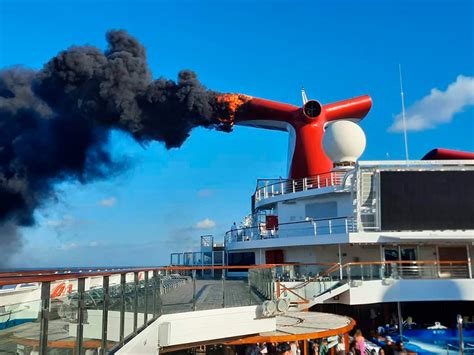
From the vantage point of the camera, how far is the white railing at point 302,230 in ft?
60.6

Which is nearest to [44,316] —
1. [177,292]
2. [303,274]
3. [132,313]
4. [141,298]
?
[132,313]

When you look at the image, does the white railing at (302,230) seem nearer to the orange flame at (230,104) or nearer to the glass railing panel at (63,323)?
the orange flame at (230,104)

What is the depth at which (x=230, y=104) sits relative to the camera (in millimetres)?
27094

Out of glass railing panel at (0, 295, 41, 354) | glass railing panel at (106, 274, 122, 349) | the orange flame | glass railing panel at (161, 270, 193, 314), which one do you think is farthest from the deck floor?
the orange flame

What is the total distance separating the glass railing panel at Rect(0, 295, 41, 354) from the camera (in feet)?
11.6

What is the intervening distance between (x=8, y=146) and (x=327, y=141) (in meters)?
15.3

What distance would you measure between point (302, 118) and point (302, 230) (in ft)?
25.8

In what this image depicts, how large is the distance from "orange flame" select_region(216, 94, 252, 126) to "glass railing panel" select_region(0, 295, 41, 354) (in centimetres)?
2376

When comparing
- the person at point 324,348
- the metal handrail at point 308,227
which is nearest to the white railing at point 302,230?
the metal handrail at point 308,227

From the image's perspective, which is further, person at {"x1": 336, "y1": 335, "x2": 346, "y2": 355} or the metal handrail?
the metal handrail

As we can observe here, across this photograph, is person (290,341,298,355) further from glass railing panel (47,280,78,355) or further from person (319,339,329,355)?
glass railing panel (47,280,78,355)

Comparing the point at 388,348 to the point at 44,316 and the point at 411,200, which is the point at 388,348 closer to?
the point at 411,200

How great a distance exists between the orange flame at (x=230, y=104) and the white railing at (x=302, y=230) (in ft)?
25.8

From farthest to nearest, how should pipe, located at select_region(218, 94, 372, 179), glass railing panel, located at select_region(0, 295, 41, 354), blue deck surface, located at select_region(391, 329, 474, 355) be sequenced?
pipe, located at select_region(218, 94, 372, 179)
blue deck surface, located at select_region(391, 329, 474, 355)
glass railing panel, located at select_region(0, 295, 41, 354)
